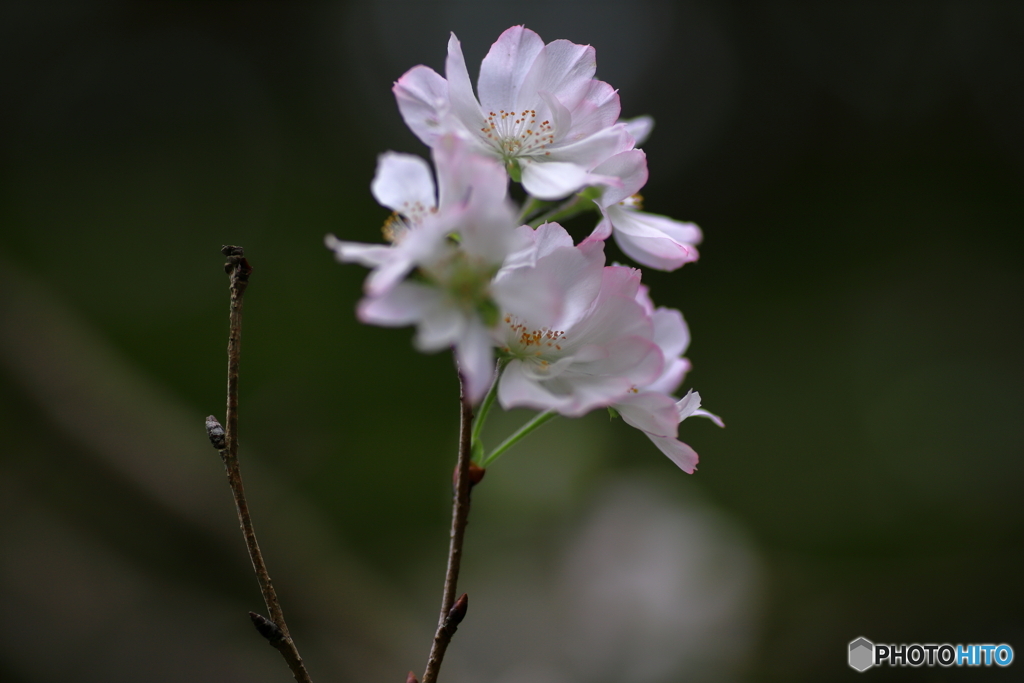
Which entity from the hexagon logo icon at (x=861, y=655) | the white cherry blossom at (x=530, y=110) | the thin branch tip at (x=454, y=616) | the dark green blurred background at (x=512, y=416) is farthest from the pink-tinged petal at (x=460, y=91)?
the dark green blurred background at (x=512, y=416)

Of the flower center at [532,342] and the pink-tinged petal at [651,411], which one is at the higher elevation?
the flower center at [532,342]

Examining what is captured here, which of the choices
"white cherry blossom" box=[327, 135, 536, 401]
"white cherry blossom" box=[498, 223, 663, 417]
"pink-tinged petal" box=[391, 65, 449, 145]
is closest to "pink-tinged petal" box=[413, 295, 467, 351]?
"white cherry blossom" box=[327, 135, 536, 401]

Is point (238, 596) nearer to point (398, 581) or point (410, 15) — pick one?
point (398, 581)

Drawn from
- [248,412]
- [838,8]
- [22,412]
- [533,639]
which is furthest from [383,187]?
[838,8]

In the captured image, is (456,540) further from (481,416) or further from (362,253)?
(362,253)

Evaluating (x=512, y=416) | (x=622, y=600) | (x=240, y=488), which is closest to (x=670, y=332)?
(x=240, y=488)

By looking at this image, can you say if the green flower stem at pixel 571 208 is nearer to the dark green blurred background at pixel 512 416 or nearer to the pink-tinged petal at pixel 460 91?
the pink-tinged petal at pixel 460 91
